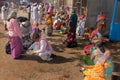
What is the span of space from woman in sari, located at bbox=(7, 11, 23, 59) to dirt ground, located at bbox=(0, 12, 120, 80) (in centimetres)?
30

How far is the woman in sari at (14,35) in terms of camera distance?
9.23 meters

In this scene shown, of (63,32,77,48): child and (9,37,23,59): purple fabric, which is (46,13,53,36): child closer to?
(63,32,77,48): child

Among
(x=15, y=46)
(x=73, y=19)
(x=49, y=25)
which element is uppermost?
(x=73, y=19)

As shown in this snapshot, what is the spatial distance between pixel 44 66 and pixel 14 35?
1642mm

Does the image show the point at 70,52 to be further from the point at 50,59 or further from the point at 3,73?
the point at 3,73

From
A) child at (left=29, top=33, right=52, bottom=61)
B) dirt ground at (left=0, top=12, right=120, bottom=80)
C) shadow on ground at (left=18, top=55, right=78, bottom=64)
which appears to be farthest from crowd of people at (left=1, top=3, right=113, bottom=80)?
dirt ground at (left=0, top=12, right=120, bottom=80)

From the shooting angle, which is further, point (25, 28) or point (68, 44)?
point (68, 44)

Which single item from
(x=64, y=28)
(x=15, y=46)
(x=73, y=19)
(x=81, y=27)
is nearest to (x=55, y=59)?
(x=15, y=46)

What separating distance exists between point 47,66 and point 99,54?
223cm

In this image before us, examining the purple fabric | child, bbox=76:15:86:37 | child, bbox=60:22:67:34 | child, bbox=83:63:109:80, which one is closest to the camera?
child, bbox=83:63:109:80

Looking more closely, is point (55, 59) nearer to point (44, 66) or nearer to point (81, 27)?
point (44, 66)

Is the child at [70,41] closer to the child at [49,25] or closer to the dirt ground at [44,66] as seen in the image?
the dirt ground at [44,66]

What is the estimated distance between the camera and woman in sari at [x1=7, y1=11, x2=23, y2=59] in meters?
9.23

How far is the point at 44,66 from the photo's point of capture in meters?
8.91
